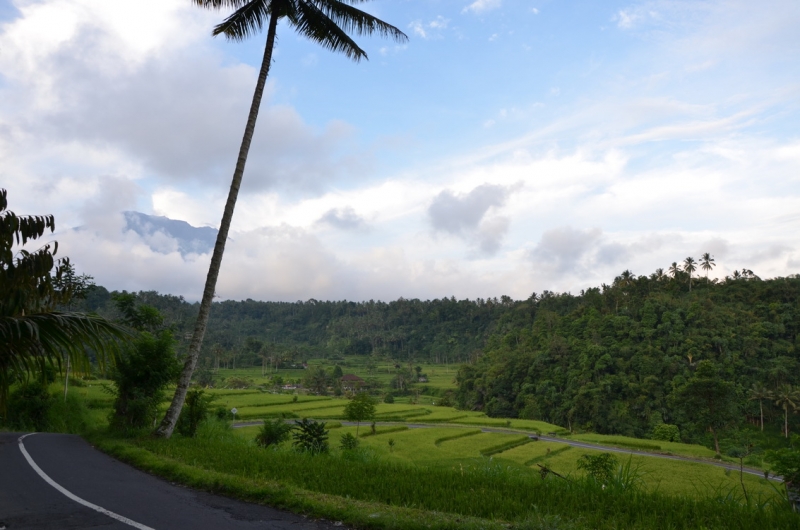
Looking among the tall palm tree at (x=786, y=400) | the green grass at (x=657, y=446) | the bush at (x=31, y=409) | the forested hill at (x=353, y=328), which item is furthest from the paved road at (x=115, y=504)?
the forested hill at (x=353, y=328)

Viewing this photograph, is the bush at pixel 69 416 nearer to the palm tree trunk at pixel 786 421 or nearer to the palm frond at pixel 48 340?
the palm frond at pixel 48 340

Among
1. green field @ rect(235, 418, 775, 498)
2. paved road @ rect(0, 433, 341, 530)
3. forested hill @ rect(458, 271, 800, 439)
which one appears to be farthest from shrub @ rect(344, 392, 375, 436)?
forested hill @ rect(458, 271, 800, 439)

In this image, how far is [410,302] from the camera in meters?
149

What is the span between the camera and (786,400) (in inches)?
2219

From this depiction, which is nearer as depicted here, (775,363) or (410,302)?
(775,363)

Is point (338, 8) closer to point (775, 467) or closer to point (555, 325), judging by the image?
point (775, 467)

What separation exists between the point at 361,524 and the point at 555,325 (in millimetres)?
85569

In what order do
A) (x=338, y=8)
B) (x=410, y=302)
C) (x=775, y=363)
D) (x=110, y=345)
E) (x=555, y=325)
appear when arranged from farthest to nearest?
(x=410, y=302)
(x=555, y=325)
(x=775, y=363)
(x=338, y=8)
(x=110, y=345)

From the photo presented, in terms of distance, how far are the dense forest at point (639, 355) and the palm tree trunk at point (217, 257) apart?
30.0 meters

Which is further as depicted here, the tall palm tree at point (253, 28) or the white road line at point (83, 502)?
the tall palm tree at point (253, 28)

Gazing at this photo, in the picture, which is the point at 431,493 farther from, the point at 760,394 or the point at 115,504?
the point at 760,394

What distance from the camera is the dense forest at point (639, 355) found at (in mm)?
58312

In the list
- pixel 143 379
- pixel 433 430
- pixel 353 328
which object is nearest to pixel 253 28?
pixel 143 379

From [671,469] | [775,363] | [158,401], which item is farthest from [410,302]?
[158,401]
